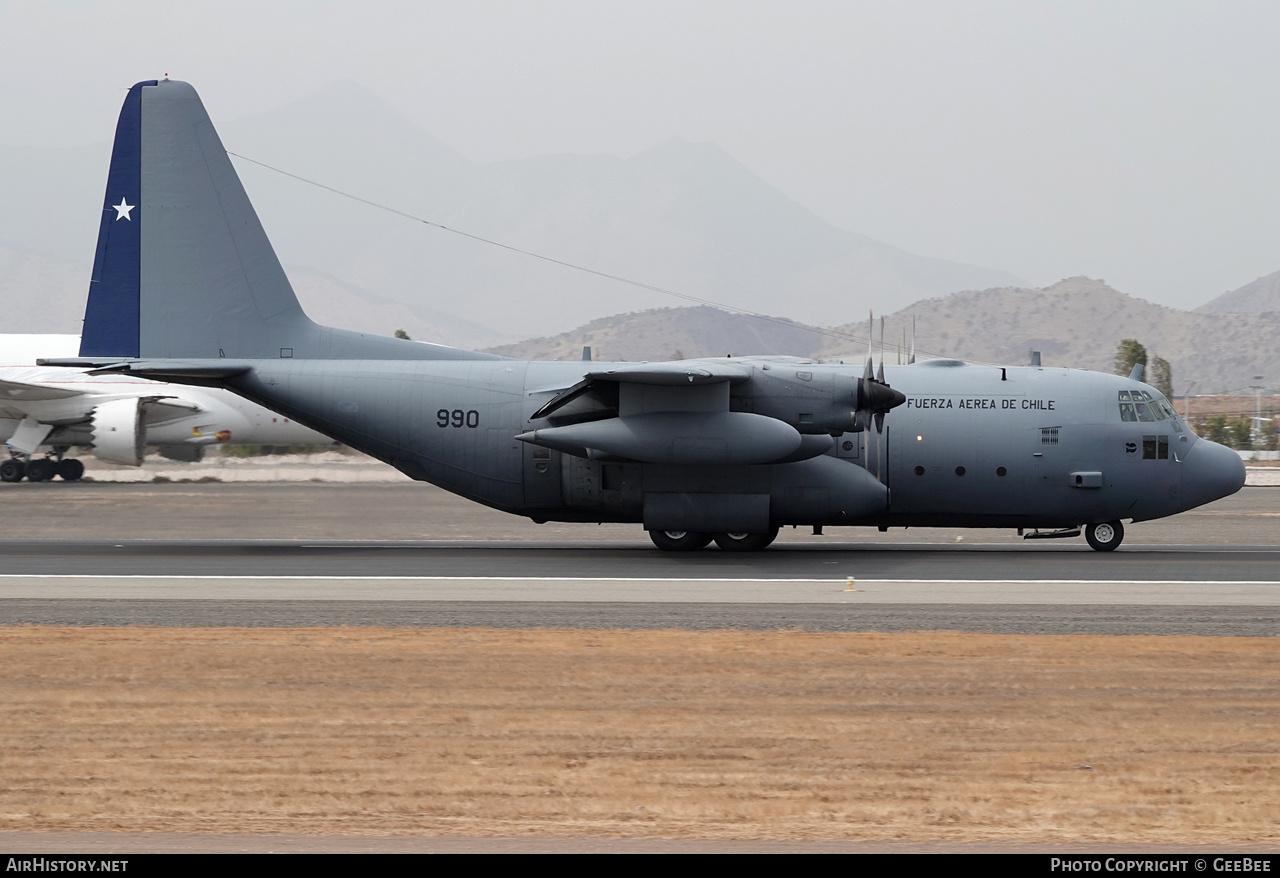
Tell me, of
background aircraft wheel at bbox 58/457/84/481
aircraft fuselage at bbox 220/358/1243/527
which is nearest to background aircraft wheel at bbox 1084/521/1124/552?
aircraft fuselage at bbox 220/358/1243/527

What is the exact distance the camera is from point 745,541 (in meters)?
23.9

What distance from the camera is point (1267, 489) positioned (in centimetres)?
4497

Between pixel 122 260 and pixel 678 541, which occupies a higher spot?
pixel 122 260

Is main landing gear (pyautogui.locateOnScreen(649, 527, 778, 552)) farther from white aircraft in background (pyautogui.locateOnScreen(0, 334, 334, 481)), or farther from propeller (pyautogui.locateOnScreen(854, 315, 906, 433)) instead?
white aircraft in background (pyautogui.locateOnScreen(0, 334, 334, 481))

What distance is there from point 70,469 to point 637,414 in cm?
2912

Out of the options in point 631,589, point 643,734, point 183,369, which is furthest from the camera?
point 183,369

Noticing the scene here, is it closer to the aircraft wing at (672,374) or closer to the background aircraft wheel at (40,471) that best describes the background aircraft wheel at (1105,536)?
the aircraft wing at (672,374)

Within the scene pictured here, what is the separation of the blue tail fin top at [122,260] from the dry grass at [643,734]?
38.1 ft

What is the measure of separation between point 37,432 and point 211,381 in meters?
21.7

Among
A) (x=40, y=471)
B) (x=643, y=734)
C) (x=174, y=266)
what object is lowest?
(x=643, y=734)

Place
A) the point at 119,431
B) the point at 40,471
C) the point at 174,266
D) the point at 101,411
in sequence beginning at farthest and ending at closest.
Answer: the point at 40,471
the point at 101,411
the point at 119,431
the point at 174,266

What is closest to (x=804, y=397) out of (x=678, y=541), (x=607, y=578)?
(x=678, y=541)

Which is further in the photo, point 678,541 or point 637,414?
point 678,541

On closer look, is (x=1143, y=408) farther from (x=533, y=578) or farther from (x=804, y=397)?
(x=533, y=578)
